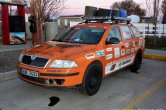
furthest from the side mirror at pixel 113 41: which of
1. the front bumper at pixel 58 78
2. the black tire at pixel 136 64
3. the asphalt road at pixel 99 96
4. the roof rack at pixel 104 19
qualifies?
the black tire at pixel 136 64

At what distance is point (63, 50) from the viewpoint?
536 cm

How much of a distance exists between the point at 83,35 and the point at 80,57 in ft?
4.49

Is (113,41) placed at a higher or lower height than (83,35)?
lower

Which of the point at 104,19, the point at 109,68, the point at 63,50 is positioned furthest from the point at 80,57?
the point at 104,19

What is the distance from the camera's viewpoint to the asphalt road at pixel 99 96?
198 inches

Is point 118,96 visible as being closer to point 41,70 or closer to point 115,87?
point 115,87

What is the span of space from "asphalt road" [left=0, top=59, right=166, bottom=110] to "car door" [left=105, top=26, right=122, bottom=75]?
509 millimetres

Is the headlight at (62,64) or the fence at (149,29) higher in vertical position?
the fence at (149,29)

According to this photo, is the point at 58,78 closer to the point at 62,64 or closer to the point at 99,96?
the point at 62,64

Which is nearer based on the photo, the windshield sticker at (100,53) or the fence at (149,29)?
the windshield sticker at (100,53)

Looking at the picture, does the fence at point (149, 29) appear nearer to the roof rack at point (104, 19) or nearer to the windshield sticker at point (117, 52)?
the roof rack at point (104, 19)

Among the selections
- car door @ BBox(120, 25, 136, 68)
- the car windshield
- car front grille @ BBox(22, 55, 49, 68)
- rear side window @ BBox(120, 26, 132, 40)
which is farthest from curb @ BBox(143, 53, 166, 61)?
car front grille @ BBox(22, 55, 49, 68)

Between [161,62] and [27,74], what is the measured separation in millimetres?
6422

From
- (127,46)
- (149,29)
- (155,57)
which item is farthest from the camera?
(149,29)
